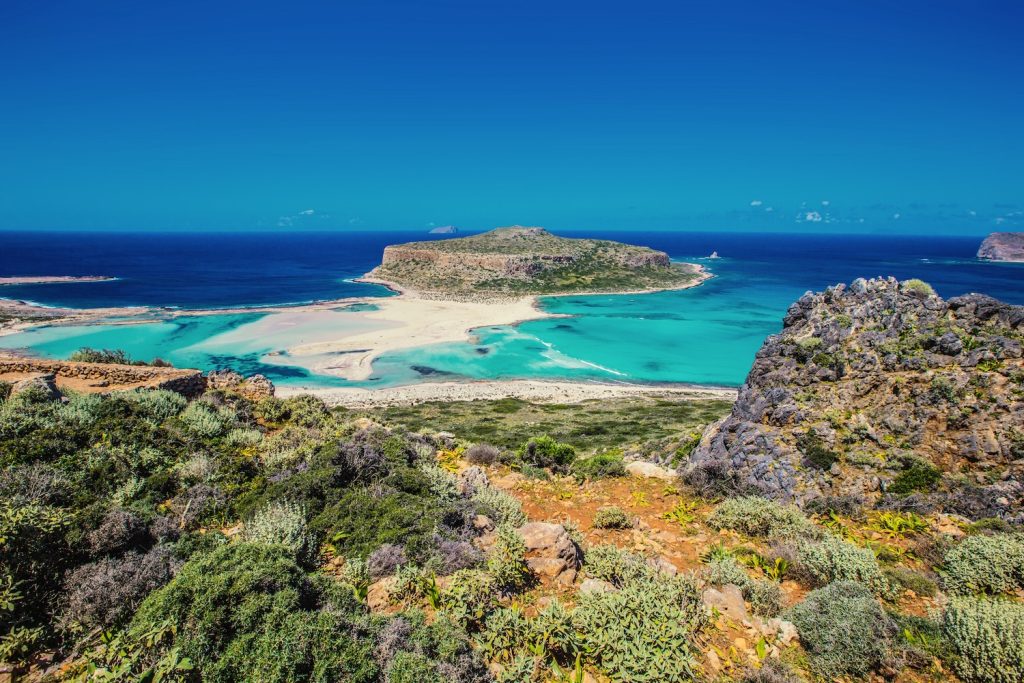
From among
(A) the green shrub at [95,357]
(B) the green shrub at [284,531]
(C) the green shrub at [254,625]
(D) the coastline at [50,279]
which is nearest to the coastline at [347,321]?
(A) the green shrub at [95,357]

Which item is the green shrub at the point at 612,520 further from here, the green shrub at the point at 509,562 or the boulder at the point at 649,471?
the boulder at the point at 649,471

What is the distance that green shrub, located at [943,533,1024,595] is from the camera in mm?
7184

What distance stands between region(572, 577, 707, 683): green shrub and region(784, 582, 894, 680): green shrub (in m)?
1.24

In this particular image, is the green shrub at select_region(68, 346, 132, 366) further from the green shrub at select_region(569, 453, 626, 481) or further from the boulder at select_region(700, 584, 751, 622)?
the boulder at select_region(700, 584, 751, 622)

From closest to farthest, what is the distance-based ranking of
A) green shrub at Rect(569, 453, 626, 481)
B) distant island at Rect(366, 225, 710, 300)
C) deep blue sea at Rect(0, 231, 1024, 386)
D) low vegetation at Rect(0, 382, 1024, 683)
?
low vegetation at Rect(0, 382, 1024, 683)
green shrub at Rect(569, 453, 626, 481)
deep blue sea at Rect(0, 231, 1024, 386)
distant island at Rect(366, 225, 710, 300)

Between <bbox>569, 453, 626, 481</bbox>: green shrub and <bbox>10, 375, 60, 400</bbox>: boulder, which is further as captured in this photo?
<bbox>569, 453, 626, 481</bbox>: green shrub

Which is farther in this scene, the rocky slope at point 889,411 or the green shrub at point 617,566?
the rocky slope at point 889,411

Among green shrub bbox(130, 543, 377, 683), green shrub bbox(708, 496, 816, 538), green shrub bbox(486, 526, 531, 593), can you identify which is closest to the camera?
green shrub bbox(130, 543, 377, 683)

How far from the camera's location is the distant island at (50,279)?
3595 inches

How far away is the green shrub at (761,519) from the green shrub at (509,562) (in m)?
4.81

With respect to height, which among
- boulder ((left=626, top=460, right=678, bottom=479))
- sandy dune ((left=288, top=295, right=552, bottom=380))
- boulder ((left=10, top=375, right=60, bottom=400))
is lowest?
sandy dune ((left=288, top=295, right=552, bottom=380))

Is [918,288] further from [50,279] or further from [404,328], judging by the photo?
[50,279]

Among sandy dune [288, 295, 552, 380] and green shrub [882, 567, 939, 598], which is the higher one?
green shrub [882, 567, 939, 598]

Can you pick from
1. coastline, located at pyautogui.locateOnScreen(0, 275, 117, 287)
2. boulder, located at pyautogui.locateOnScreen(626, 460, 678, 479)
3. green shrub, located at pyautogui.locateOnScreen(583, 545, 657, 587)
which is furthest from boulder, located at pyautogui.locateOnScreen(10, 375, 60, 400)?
coastline, located at pyautogui.locateOnScreen(0, 275, 117, 287)
